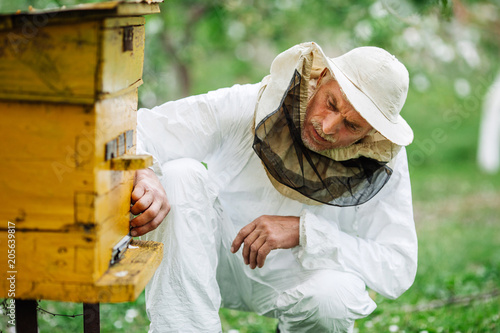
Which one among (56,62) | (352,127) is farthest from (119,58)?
(352,127)

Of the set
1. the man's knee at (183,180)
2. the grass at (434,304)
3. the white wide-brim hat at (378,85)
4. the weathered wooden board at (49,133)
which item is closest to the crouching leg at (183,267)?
the man's knee at (183,180)

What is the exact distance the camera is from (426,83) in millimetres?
5375

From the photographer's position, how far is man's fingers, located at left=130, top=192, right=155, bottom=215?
172cm

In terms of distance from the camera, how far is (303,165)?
6.74 feet

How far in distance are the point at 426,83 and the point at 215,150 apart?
3714 mm

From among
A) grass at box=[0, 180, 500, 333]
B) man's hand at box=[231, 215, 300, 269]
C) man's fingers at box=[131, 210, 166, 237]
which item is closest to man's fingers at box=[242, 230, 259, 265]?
man's hand at box=[231, 215, 300, 269]

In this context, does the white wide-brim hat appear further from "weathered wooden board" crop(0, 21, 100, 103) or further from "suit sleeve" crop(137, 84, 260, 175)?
"weathered wooden board" crop(0, 21, 100, 103)

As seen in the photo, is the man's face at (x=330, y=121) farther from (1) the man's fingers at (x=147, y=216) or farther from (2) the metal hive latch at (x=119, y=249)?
(2) the metal hive latch at (x=119, y=249)

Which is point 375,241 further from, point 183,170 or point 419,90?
point 419,90

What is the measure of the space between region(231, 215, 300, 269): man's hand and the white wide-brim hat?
479 millimetres

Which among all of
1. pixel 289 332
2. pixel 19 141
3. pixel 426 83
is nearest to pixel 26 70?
pixel 19 141

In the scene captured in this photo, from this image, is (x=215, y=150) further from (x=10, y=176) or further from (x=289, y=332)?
(x=10, y=176)

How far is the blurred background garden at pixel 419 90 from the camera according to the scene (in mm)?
3004

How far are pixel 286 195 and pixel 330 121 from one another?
1.15 ft
